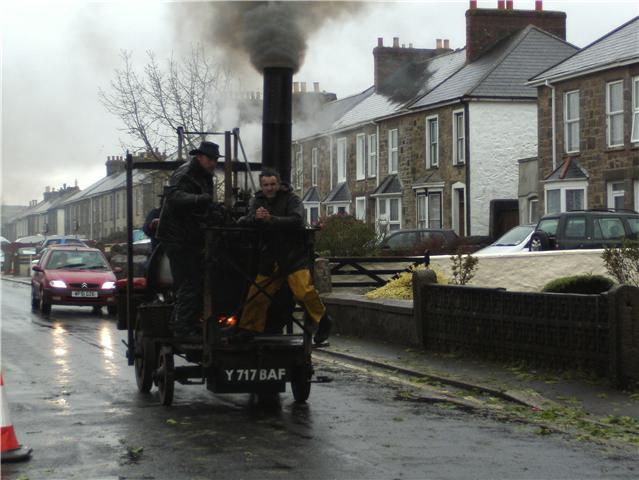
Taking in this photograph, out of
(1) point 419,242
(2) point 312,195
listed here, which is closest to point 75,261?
(1) point 419,242

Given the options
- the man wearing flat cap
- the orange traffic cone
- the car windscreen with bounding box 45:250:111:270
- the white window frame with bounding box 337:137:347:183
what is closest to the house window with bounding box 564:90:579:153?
the car windscreen with bounding box 45:250:111:270

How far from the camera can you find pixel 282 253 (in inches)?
382

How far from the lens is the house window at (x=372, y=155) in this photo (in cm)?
4773

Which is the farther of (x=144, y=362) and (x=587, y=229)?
(x=587, y=229)

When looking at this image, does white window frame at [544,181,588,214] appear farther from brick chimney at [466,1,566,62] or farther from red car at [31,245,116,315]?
red car at [31,245,116,315]

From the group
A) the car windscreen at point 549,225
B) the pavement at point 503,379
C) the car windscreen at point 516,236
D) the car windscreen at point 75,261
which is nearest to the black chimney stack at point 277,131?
the pavement at point 503,379

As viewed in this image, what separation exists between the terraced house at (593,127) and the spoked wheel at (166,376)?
2354 cm

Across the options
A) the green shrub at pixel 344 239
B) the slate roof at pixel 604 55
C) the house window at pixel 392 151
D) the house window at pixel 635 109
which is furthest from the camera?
the house window at pixel 392 151

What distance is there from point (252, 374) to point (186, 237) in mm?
1456

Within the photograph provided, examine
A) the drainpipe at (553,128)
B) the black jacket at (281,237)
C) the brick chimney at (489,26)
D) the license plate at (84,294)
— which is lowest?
the license plate at (84,294)

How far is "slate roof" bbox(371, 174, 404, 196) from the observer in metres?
45.0

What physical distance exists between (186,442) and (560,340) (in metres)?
5.41

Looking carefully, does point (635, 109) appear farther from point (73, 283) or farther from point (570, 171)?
point (73, 283)

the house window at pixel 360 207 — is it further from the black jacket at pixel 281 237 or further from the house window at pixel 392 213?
the black jacket at pixel 281 237
